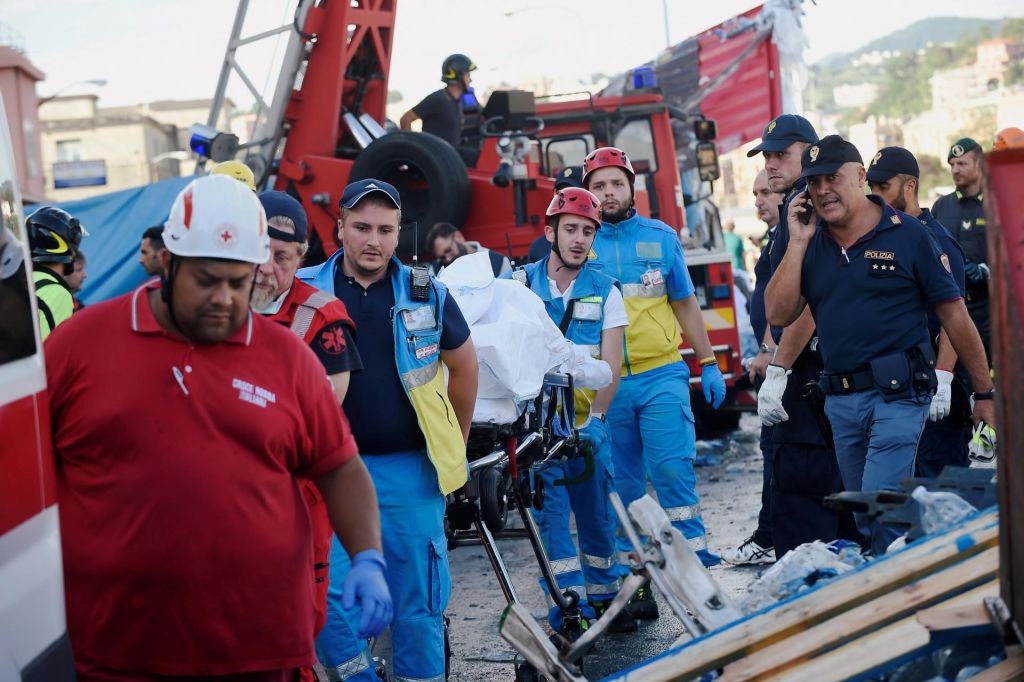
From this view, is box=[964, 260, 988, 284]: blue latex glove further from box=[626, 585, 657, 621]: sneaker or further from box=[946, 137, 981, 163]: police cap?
box=[626, 585, 657, 621]: sneaker

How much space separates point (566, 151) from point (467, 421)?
21.9 feet

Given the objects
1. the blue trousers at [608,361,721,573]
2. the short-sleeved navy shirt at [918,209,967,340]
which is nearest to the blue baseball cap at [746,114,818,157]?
the short-sleeved navy shirt at [918,209,967,340]

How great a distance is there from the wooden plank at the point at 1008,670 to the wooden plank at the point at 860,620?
217mm

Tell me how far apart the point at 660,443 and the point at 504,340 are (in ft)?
5.32

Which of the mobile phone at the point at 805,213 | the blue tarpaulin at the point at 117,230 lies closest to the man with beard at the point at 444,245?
the mobile phone at the point at 805,213

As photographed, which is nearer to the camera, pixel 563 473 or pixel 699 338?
pixel 563 473

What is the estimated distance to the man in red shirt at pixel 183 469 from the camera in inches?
112

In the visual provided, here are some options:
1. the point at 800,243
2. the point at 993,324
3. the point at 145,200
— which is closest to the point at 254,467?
the point at 993,324

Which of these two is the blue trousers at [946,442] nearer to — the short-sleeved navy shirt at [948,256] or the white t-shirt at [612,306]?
the short-sleeved navy shirt at [948,256]

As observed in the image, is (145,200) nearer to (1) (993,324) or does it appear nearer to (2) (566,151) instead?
(2) (566,151)

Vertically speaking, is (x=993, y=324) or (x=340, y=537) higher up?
(x=993, y=324)

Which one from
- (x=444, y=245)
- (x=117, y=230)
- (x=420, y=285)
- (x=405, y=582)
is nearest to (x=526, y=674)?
(x=405, y=582)

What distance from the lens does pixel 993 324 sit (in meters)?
2.53

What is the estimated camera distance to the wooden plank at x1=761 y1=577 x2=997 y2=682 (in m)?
2.62
